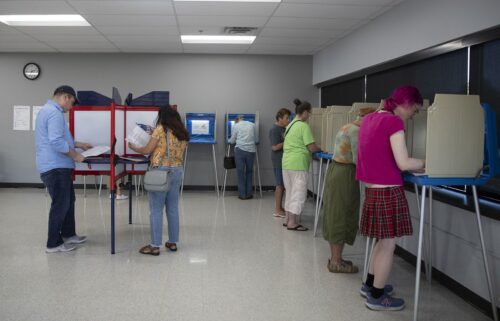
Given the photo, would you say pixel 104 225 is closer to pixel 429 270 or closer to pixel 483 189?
pixel 429 270

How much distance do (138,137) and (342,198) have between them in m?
1.90

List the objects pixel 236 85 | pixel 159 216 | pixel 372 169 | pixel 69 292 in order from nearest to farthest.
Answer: pixel 372 169, pixel 69 292, pixel 159 216, pixel 236 85

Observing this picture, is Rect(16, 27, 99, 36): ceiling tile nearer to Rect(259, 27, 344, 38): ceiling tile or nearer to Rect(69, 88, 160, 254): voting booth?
Rect(69, 88, 160, 254): voting booth

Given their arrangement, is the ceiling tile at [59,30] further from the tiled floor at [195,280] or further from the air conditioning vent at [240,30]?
the tiled floor at [195,280]

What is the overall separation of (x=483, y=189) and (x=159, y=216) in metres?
2.68

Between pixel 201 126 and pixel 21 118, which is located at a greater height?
pixel 21 118

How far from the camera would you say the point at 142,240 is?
189 inches

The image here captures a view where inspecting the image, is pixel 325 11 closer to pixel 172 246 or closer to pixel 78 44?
pixel 172 246

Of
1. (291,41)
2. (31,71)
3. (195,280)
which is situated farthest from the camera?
(31,71)

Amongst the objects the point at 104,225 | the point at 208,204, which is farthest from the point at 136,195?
the point at 104,225

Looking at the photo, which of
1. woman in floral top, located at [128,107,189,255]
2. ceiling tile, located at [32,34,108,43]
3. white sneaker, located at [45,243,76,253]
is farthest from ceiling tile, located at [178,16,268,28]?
white sneaker, located at [45,243,76,253]

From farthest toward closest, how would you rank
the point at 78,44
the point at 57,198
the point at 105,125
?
1. the point at 78,44
2. the point at 105,125
3. the point at 57,198

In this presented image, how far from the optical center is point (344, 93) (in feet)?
22.2

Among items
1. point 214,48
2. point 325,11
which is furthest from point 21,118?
point 325,11
